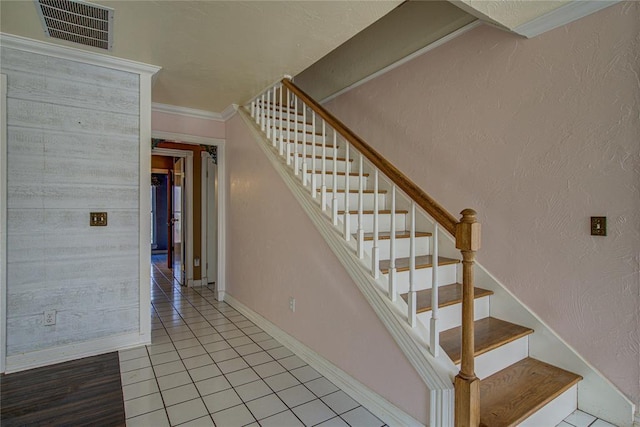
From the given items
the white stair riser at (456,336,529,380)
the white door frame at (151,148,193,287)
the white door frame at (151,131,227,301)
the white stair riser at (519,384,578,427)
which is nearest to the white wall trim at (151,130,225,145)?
the white door frame at (151,131,227,301)

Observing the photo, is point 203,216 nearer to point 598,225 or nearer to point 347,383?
point 347,383

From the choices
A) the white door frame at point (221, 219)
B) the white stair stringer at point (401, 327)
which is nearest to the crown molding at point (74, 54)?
the white door frame at point (221, 219)

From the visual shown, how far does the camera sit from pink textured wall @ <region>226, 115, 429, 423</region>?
5.93 ft

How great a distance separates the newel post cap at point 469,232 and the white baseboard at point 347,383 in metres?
0.95

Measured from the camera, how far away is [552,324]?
193cm

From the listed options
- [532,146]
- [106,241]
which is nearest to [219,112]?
[106,241]

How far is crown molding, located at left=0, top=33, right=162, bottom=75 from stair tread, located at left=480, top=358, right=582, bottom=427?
3.31m

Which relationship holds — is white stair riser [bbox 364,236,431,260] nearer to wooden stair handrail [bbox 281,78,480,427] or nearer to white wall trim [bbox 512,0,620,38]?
wooden stair handrail [bbox 281,78,480,427]

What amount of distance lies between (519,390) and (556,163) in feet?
4.25

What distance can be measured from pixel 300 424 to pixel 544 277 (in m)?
1.68

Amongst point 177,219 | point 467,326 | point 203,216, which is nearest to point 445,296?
point 467,326

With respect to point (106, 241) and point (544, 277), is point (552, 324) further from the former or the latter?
point (106, 241)

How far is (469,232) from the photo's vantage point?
1.40 meters

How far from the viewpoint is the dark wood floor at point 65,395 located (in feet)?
5.91
